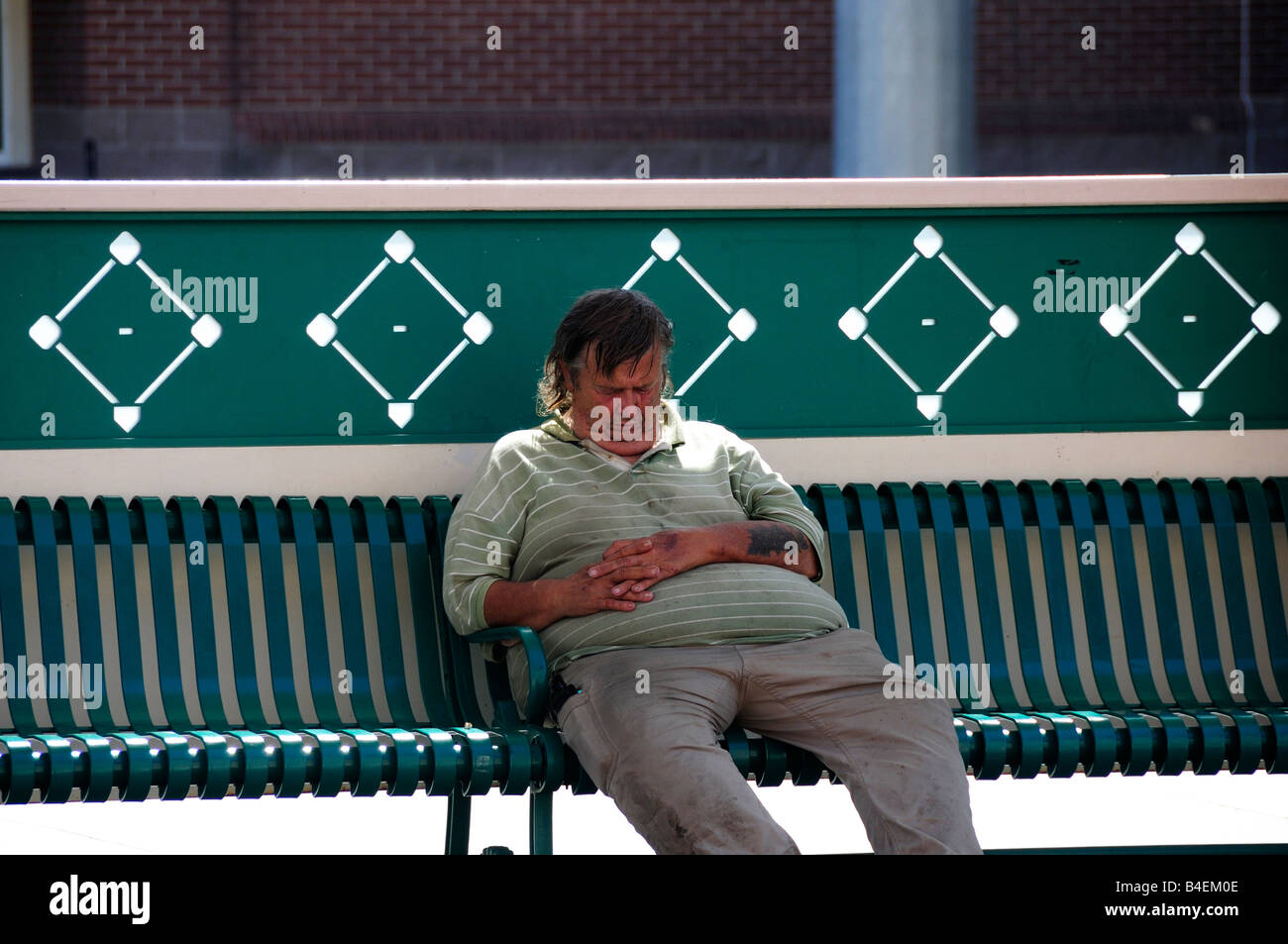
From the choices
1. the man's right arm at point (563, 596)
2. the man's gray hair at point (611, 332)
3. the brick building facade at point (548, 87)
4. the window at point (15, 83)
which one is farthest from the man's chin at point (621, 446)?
the window at point (15, 83)

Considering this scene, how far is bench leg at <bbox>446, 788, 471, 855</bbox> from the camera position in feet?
11.9

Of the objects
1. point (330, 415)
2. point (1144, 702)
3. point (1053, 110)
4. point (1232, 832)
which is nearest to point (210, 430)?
point (330, 415)

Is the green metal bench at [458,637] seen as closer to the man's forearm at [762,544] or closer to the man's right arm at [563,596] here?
the man's right arm at [563,596]

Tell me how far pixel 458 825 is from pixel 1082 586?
164 cm

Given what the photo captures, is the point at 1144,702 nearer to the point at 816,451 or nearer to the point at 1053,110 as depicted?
the point at 816,451

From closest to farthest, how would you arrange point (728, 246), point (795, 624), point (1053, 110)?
point (795, 624), point (728, 246), point (1053, 110)

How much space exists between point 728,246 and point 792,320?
25 centimetres

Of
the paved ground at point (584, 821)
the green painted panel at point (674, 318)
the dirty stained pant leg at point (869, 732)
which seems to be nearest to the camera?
the dirty stained pant leg at point (869, 732)

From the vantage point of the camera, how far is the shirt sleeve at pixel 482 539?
11.3ft

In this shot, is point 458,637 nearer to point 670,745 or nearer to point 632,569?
point 632,569

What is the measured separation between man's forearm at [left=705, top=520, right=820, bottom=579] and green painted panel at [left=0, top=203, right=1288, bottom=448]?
0.67 meters

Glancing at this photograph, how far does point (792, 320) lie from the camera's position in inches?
166

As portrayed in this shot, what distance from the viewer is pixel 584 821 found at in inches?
191

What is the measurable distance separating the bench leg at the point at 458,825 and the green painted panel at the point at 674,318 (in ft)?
3.01
